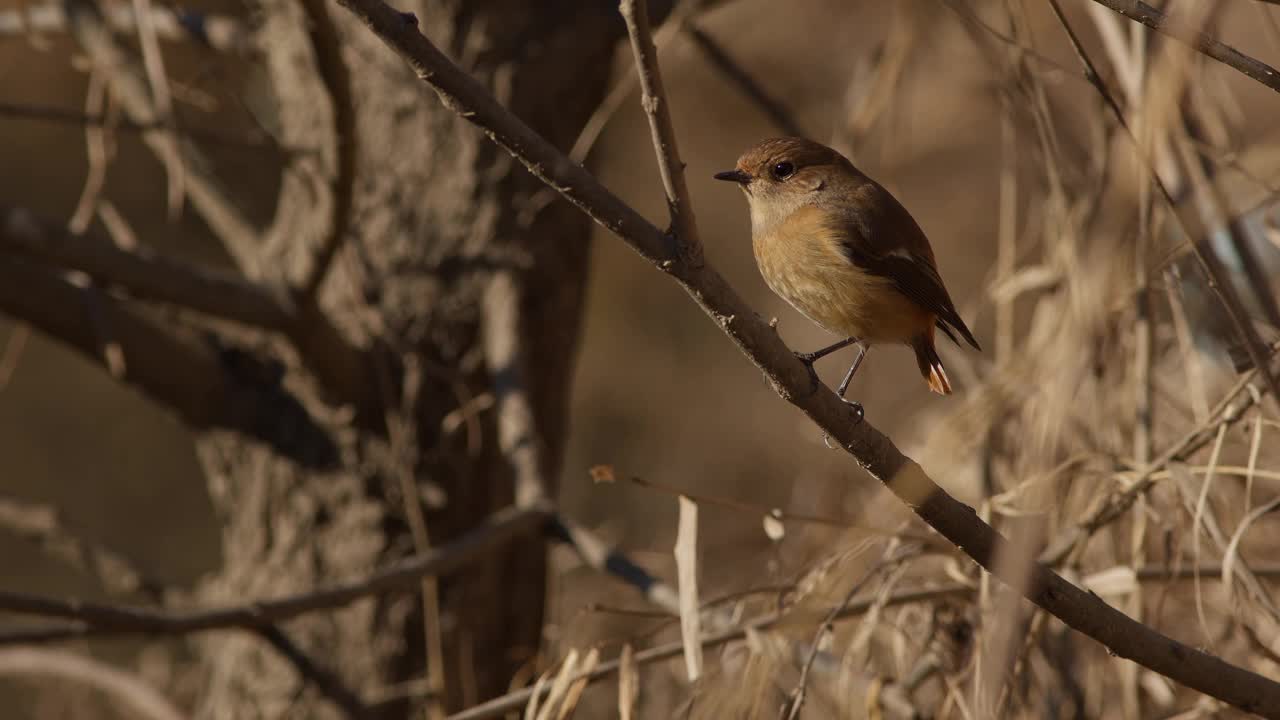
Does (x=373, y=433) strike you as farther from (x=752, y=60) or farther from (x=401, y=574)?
(x=752, y=60)

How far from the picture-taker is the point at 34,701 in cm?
444

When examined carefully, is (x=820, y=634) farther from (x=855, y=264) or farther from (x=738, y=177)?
(x=738, y=177)

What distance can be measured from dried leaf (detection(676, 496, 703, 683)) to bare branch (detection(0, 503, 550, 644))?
2.26 ft

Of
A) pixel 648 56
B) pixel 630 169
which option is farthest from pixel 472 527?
pixel 630 169

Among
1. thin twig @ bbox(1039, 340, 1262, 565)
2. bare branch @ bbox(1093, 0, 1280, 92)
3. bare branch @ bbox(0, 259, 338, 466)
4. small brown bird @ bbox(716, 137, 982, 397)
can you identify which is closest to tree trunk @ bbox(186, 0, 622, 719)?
bare branch @ bbox(0, 259, 338, 466)

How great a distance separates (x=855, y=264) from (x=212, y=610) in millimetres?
1281

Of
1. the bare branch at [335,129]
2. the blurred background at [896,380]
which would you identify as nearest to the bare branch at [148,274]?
the bare branch at [335,129]

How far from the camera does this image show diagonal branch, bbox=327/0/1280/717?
54.2 inches

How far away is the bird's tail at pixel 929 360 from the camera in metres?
2.67

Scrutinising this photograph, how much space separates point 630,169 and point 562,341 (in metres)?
3.52

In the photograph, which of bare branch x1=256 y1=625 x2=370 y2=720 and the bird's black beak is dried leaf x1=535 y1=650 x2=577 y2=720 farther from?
the bird's black beak

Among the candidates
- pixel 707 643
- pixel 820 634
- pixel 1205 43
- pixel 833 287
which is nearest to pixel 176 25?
pixel 833 287

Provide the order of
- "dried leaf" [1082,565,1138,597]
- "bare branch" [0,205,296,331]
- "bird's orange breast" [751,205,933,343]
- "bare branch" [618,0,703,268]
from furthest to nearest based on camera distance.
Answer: "bird's orange breast" [751,205,933,343], "bare branch" [0,205,296,331], "dried leaf" [1082,565,1138,597], "bare branch" [618,0,703,268]

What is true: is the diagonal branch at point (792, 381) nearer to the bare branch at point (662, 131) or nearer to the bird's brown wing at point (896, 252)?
the bare branch at point (662, 131)
